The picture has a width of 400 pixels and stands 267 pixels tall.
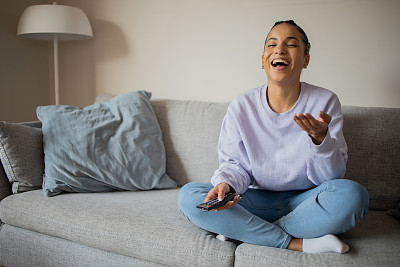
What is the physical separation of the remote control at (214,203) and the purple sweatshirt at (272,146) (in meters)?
0.10

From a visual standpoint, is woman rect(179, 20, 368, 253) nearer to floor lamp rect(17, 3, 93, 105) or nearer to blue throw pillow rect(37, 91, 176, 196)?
blue throw pillow rect(37, 91, 176, 196)

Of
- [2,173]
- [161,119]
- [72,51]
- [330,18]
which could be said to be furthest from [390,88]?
[72,51]

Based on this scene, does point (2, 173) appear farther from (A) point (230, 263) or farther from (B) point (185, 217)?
(A) point (230, 263)

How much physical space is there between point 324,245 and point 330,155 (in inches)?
11.0

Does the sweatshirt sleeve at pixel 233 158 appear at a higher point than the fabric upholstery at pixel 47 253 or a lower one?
higher

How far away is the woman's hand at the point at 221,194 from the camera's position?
1335 millimetres

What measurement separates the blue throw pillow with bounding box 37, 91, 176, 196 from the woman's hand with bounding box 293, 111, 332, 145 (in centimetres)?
89

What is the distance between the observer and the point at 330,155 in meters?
1.33

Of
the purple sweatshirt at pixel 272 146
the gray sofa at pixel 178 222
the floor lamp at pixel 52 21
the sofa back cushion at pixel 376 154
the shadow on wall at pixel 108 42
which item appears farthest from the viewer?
the shadow on wall at pixel 108 42

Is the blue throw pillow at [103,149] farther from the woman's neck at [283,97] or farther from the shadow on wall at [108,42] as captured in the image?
the shadow on wall at [108,42]

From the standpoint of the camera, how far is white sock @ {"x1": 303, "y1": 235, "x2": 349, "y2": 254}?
4.00ft

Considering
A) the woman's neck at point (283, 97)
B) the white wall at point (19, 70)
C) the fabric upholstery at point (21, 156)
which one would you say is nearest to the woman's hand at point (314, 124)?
the woman's neck at point (283, 97)

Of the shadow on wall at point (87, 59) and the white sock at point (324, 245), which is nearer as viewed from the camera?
the white sock at point (324, 245)

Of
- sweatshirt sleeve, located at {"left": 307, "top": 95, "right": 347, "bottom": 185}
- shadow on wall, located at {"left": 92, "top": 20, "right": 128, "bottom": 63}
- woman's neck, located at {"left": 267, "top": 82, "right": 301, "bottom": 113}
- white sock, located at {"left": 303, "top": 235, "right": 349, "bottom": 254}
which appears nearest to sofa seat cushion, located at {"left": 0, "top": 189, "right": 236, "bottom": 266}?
white sock, located at {"left": 303, "top": 235, "right": 349, "bottom": 254}
